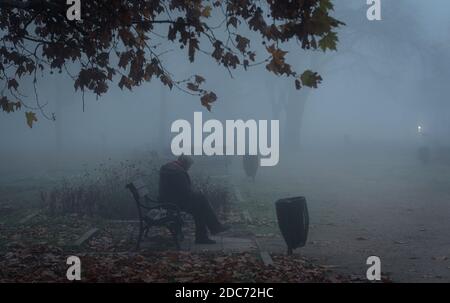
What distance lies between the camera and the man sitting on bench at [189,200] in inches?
422

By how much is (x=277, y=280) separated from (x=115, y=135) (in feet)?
257

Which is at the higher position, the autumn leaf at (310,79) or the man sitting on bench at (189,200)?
the autumn leaf at (310,79)

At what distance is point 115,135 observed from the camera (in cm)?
8438

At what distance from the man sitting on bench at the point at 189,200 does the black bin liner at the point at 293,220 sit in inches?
62.0

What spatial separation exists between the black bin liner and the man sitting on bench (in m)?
1.57

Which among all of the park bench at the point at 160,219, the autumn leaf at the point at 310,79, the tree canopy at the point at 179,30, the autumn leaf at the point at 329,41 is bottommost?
the park bench at the point at 160,219

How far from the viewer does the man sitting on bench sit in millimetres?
10719

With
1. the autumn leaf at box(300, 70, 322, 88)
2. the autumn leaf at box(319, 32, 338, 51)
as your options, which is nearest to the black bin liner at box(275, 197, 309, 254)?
the autumn leaf at box(300, 70, 322, 88)

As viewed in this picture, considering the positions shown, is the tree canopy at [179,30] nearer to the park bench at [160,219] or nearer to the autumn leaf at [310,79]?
the autumn leaf at [310,79]

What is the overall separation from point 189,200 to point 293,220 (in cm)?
208

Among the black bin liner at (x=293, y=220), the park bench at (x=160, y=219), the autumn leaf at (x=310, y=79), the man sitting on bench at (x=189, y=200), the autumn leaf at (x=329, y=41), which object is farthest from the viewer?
the man sitting on bench at (x=189, y=200)

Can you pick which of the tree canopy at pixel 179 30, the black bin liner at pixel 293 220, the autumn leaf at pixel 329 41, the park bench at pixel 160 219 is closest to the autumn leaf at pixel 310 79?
the tree canopy at pixel 179 30
